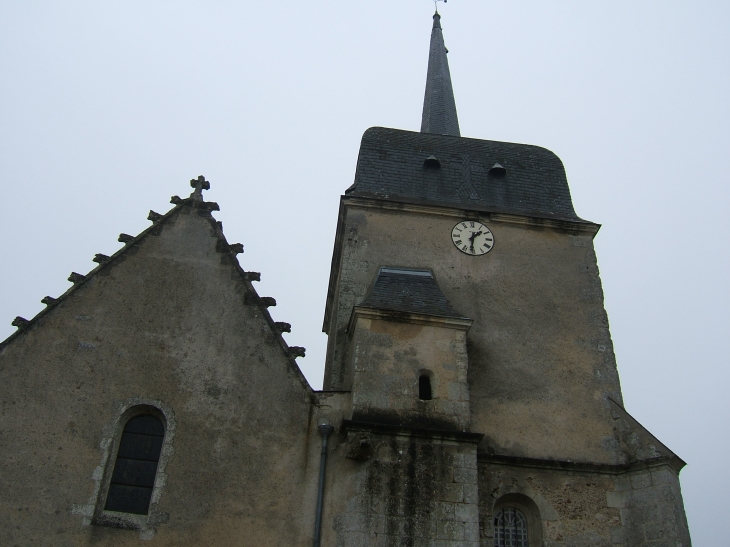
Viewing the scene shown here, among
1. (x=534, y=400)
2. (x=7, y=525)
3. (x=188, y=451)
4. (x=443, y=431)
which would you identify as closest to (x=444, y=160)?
(x=534, y=400)

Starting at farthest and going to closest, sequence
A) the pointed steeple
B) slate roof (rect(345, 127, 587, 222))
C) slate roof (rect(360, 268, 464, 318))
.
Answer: the pointed steeple → slate roof (rect(345, 127, 587, 222)) → slate roof (rect(360, 268, 464, 318))

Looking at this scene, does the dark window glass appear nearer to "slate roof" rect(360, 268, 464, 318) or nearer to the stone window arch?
"slate roof" rect(360, 268, 464, 318)

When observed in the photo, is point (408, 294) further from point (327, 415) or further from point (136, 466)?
point (136, 466)

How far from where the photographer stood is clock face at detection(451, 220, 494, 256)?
13766 mm

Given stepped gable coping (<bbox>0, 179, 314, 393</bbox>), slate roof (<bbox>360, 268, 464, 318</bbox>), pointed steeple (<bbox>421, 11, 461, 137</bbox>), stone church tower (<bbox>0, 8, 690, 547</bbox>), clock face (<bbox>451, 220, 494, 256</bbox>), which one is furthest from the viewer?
pointed steeple (<bbox>421, 11, 461, 137</bbox>)

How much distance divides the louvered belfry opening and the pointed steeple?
11.2 meters

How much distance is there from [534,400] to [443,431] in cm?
235

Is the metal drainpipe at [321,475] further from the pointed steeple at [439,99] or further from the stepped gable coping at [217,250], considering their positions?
the pointed steeple at [439,99]

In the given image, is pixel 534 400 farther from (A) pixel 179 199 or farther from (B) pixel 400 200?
(A) pixel 179 199

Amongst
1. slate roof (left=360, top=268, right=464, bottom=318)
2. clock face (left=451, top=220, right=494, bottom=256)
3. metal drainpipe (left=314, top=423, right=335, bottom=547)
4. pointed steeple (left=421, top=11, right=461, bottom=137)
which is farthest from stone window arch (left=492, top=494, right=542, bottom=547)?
pointed steeple (left=421, top=11, right=461, bottom=137)

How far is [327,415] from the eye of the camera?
10539mm

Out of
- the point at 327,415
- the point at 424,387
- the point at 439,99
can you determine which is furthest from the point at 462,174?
the point at 327,415

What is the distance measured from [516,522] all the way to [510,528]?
5.7 inches

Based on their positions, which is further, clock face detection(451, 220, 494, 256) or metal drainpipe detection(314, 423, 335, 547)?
clock face detection(451, 220, 494, 256)
